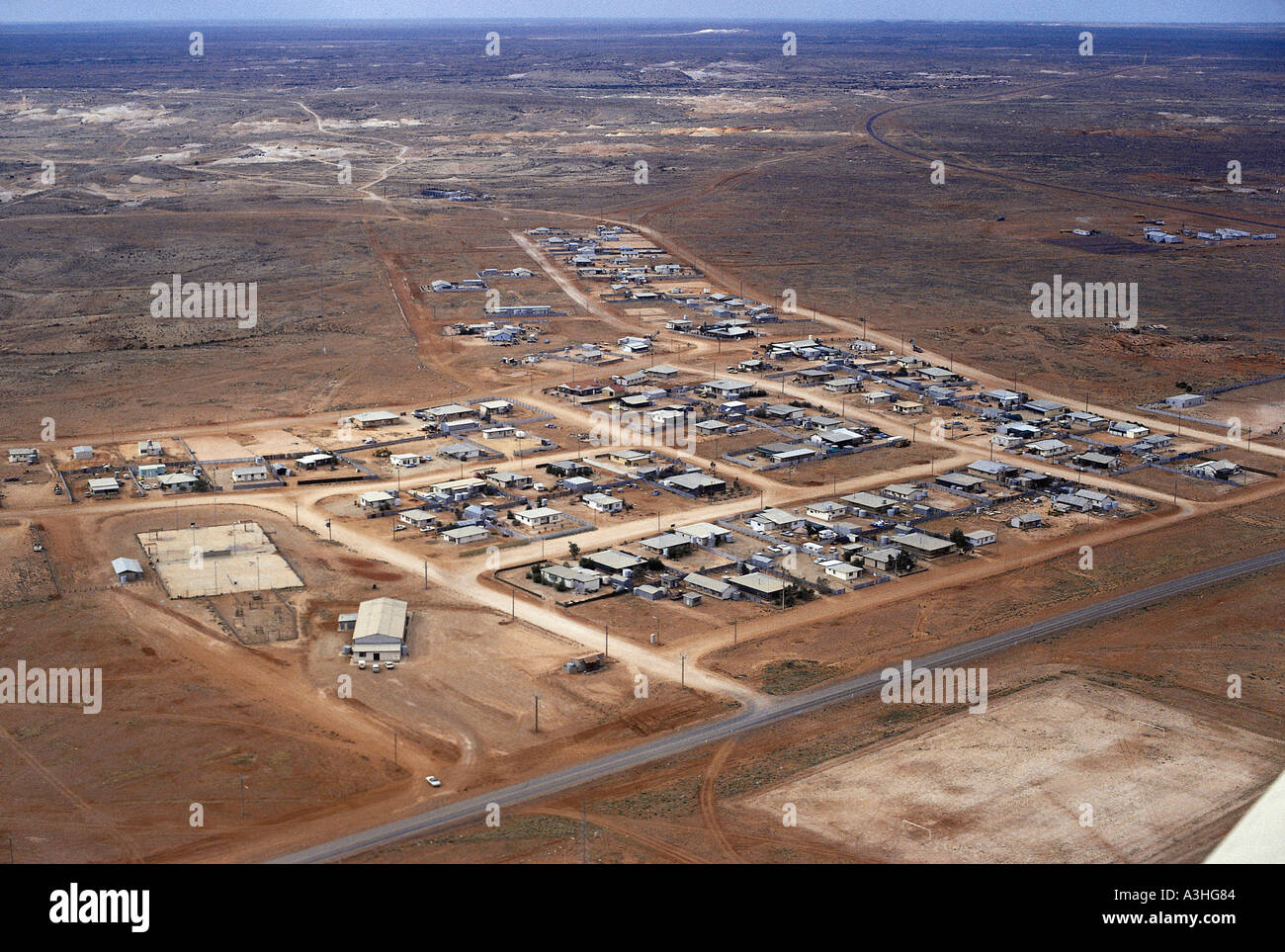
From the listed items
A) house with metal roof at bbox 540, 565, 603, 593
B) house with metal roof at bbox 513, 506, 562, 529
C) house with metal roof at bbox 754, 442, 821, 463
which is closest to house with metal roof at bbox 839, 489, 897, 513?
house with metal roof at bbox 754, 442, 821, 463

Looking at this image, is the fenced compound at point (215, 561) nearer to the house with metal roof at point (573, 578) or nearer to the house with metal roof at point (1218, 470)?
the house with metal roof at point (573, 578)

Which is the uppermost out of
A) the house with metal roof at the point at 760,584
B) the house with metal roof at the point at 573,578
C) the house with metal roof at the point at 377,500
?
the house with metal roof at the point at 377,500

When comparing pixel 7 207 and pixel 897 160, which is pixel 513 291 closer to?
pixel 7 207

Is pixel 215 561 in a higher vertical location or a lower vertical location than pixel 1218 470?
lower

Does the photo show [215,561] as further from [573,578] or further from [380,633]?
[573,578]

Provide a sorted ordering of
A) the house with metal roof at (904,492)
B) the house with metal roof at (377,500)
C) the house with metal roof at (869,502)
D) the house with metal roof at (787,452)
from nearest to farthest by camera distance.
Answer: the house with metal roof at (377,500) < the house with metal roof at (869,502) < the house with metal roof at (904,492) < the house with metal roof at (787,452)

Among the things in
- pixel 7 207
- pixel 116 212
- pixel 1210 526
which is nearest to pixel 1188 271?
pixel 1210 526

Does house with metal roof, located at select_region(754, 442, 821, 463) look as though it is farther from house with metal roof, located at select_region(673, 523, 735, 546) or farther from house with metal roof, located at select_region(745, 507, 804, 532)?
house with metal roof, located at select_region(673, 523, 735, 546)

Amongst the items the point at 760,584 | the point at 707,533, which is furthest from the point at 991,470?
the point at 760,584

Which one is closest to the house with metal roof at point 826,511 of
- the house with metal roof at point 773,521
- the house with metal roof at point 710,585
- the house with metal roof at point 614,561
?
the house with metal roof at point 773,521
